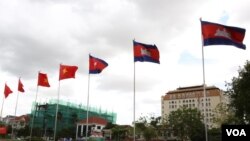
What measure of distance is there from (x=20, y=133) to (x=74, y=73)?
104109 millimetres

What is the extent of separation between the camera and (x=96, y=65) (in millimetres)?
32375

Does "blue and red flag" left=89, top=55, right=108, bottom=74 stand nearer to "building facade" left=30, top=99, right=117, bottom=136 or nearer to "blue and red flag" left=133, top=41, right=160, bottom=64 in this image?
"blue and red flag" left=133, top=41, right=160, bottom=64

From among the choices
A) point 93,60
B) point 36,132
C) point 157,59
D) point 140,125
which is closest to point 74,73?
point 93,60

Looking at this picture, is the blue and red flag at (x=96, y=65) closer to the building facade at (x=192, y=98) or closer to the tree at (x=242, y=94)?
the tree at (x=242, y=94)

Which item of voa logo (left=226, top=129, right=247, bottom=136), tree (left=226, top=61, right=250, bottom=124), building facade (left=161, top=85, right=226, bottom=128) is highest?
building facade (left=161, top=85, right=226, bottom=128)

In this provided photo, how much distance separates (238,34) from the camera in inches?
863

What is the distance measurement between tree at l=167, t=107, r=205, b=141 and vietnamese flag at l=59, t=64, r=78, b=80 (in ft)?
174

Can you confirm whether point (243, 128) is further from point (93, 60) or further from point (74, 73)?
point (74, 73)

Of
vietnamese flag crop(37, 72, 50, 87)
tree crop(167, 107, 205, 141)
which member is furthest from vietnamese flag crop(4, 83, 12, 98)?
tree crop(167, 107, 205, 141)

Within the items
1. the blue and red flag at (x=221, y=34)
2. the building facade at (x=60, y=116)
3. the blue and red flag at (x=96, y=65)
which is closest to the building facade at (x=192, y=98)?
the building facade at (x=60, y=116)

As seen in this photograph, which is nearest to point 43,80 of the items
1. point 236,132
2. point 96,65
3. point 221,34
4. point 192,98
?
point 96,65

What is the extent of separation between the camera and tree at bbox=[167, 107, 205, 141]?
8269cm

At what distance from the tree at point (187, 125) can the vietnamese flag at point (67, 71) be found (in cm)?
Answer: 5308

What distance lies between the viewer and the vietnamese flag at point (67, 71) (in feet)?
117
